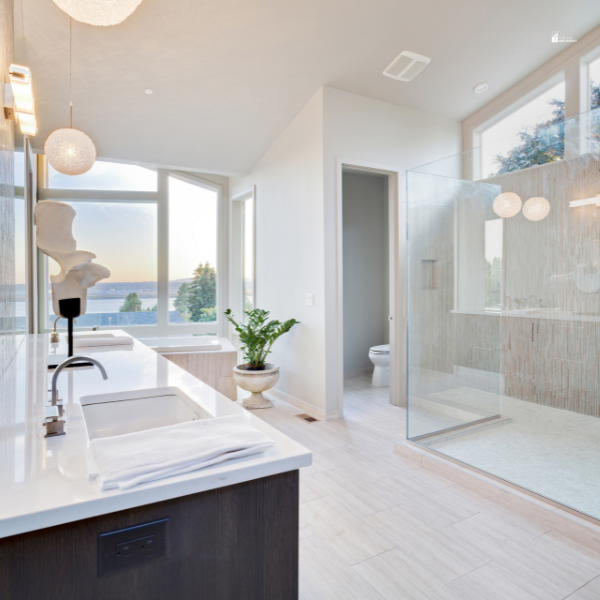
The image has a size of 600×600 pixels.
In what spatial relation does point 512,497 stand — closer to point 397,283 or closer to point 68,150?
point 397,283

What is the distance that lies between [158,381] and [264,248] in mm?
3362

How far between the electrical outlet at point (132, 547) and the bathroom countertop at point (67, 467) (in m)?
0.06

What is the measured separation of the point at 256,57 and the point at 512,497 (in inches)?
133

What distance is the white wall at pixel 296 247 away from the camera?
3789mm


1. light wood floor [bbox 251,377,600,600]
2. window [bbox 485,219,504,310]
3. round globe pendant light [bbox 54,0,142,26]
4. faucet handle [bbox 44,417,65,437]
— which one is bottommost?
light wood floor [bbox 251,377,600,600]

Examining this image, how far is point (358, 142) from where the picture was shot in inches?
153

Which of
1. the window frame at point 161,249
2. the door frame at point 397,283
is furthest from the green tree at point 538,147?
the window frame at point 161,249

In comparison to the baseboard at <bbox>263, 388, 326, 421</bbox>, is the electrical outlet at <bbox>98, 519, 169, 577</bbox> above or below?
above

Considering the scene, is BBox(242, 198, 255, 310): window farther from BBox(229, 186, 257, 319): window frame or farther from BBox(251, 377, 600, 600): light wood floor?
BBox(251, 377, 600, 600): light wood floor

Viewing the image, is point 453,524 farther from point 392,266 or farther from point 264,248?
point 264,248

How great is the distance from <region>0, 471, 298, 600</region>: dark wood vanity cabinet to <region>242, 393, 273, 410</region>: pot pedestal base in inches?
129

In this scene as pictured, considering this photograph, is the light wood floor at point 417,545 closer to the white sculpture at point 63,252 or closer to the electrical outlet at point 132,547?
the electrical outlet at point 132,547

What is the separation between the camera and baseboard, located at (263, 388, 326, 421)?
375cm

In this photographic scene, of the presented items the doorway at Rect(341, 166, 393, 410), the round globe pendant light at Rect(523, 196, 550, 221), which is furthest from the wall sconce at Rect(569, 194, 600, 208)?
the doorway at Rect(341, 166, 393, 410)
